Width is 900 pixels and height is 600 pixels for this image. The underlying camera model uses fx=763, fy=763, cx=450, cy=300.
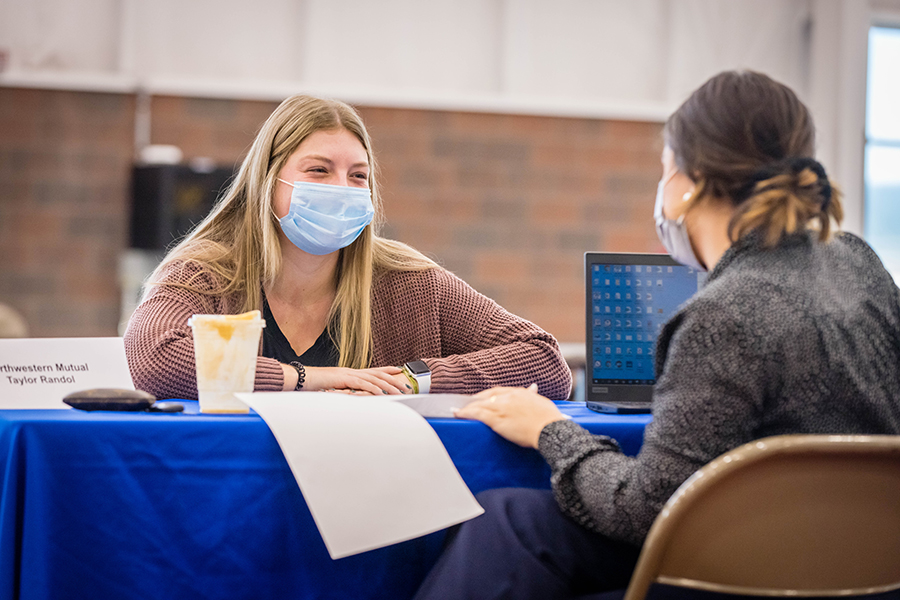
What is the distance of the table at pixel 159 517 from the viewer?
0.90 meters

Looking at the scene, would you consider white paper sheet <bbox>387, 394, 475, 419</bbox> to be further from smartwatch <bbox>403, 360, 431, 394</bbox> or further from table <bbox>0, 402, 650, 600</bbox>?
smartwatch <bbox>403, 360, 431, 394</bbox>

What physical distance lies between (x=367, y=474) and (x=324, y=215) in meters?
0.84

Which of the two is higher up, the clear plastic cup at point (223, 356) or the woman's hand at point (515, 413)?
the clear plastic cup at point (223, 356)

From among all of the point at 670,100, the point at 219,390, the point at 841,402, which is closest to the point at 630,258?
the point at 841,402

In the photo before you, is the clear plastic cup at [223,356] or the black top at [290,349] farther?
the black top at [290,349]

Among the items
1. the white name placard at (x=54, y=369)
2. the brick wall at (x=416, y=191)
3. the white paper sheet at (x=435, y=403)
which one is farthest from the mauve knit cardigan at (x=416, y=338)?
the brick wall at (x=416, y=191)

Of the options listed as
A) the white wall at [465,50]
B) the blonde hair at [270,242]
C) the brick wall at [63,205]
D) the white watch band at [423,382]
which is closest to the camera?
the white watch band at [423,382]

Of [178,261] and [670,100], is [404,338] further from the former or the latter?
[670,100]

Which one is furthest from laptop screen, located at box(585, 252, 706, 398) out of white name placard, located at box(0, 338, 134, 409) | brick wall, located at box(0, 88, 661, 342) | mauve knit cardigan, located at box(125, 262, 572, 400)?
brick wall, located at box(0, 88, 661, 342)

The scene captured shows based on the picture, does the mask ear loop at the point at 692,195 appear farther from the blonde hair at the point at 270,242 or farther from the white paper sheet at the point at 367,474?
the blonde hair at the point at 270,242

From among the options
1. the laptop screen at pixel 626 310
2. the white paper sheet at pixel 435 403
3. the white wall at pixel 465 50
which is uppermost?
the white wall at pixel 465 50

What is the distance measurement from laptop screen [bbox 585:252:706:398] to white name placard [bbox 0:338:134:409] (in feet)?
2.47

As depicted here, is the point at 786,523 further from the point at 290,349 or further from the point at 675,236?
the point at 290,349

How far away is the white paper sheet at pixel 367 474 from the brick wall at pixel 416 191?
3.73m
